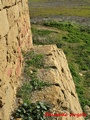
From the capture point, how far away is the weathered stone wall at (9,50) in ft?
18.4

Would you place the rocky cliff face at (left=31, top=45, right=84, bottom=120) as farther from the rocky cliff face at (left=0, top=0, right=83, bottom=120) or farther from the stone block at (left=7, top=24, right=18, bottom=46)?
the stone block at (left=7, top=24, right=18, bottom=46)

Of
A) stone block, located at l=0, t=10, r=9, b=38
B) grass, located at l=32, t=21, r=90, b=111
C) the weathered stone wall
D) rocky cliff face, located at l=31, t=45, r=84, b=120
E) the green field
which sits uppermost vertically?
stone block, located at l=0, t=10, r=9, b=38

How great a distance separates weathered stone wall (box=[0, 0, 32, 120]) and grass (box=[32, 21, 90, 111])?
3809mm

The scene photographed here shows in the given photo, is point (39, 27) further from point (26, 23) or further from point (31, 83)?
point (31, 83)

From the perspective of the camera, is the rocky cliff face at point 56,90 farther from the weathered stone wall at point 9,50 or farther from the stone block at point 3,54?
the stone block at point 3,54

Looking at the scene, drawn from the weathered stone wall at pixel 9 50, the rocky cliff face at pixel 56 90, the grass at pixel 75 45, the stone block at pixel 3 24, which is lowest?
the grass at pixel 75 45

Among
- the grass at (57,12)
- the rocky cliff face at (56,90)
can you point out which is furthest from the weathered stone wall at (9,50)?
the grass at (57,12)

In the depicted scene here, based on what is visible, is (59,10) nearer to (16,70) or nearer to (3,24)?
(16,70)

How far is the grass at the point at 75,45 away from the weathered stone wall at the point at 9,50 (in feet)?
12.5

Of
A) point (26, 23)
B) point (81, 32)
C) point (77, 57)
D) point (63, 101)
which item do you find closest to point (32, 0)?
point (81, 32)

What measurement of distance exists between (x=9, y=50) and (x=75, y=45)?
30.9 ft

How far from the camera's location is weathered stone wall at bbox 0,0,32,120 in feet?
18.4

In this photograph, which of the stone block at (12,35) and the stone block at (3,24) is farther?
the stone block at (12,35)

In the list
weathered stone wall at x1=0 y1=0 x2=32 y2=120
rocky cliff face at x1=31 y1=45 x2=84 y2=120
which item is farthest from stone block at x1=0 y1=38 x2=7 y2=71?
rocky cliff face at x1=31 y1=45 x2=84 y2=120
